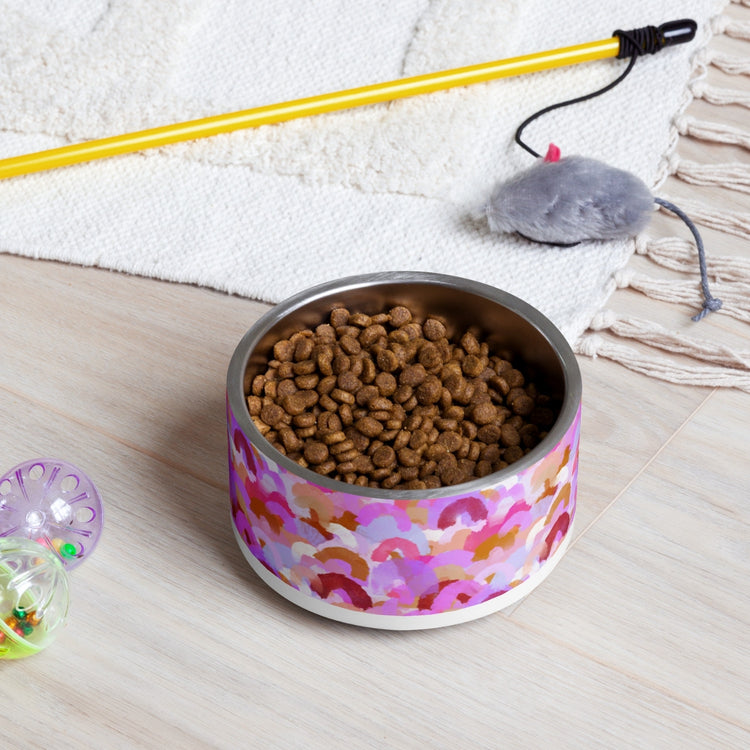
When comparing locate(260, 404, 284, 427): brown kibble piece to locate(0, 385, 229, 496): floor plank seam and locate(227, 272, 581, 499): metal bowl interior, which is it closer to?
locate(227, 272, 581, 499): metal bowl interior

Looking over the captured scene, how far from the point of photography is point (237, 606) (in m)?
0.83

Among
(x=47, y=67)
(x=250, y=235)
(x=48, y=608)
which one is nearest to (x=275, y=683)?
(x=48, y=608)

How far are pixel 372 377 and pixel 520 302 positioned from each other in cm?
14

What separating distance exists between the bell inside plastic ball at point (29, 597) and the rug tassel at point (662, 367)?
569 mm

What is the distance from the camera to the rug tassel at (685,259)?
1.12 meters

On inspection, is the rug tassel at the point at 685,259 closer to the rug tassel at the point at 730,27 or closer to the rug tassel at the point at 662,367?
the rug tassel at the point at 662,367

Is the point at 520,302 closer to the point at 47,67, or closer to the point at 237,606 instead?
the point at 237,606

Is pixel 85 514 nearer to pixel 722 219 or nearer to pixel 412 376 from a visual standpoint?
pixel 412 376

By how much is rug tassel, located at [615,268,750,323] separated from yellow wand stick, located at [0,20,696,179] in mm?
387

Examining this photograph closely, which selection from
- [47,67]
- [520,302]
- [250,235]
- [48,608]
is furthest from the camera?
[47,67]

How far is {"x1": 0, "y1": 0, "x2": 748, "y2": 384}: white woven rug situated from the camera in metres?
1.16

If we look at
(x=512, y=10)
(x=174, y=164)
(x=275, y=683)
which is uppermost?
(x=512, y=10)

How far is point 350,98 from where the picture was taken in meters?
1.31

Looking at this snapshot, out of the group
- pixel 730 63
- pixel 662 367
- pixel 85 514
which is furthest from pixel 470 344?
pixel 730 63
